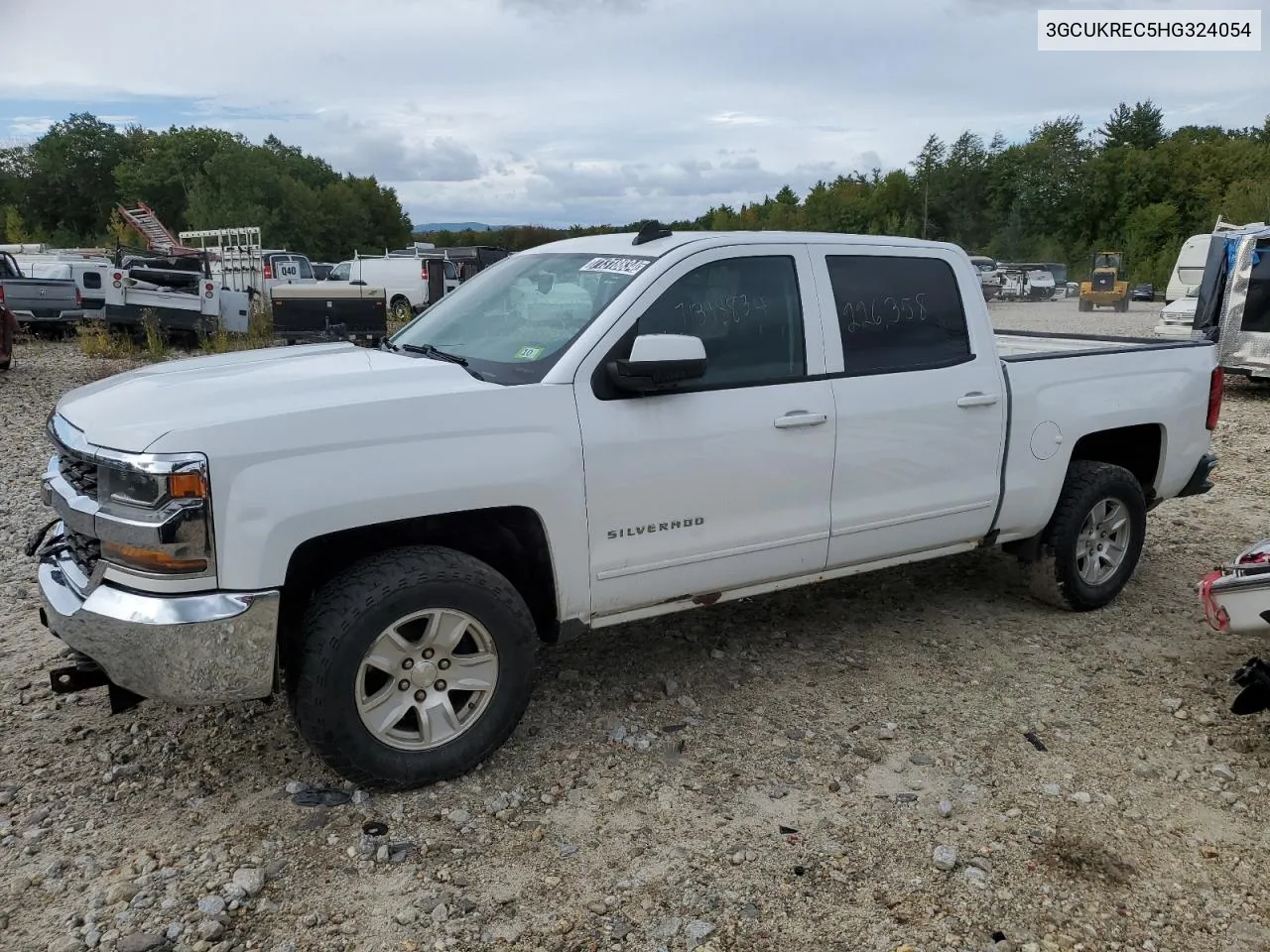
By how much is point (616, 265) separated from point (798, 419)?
93cm

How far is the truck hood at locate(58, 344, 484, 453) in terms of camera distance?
10.0 ft

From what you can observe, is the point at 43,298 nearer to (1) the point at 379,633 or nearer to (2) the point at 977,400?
(1) the point at 379,633

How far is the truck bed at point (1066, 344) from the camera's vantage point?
195 inches

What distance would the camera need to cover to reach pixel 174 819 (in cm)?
329

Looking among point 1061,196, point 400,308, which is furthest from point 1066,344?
point 1061,196

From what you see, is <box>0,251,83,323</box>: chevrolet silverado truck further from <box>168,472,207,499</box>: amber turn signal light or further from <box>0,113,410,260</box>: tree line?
<box>0,113,410,260</box>: tree line

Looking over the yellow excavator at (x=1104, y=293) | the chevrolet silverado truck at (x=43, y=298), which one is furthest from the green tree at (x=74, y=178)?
the yellow excavator at (x=1104, y=293)

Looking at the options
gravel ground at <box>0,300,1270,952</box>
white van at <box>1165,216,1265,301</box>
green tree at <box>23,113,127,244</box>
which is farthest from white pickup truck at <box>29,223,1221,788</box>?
green tree at <box>23,113,127,244</box>

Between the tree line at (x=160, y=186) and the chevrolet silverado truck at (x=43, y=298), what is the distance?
42360 mm

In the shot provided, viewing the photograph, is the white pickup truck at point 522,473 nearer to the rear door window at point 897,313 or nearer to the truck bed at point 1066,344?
the rear door window at point 897,313

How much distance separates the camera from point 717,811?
3385 mm

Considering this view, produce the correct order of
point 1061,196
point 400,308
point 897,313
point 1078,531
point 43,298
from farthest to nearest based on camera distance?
1. point 1061,196
2. point 400,308
3. point 43,298
4. point 1078,531
5. point 897,313

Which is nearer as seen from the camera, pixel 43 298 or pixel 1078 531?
pixel 1078 531

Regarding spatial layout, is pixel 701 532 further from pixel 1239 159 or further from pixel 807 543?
pixel 1239 159
